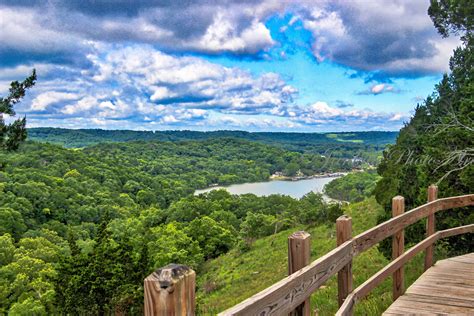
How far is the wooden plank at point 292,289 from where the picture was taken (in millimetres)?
1876

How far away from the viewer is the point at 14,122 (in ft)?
52.3

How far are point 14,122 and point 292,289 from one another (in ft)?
54.0

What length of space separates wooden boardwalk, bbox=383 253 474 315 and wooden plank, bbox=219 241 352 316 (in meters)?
1.32

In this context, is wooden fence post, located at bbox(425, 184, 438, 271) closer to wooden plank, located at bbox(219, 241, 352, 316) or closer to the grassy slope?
the grassy slope

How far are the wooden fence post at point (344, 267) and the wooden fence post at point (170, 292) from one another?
209 cm

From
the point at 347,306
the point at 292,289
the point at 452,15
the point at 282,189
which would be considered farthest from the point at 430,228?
the point at 282,189

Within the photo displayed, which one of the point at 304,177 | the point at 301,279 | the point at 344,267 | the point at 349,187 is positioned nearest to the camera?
the point at 301,279

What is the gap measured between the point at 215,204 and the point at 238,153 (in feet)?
349

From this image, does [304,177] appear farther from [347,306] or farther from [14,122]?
[347,306]

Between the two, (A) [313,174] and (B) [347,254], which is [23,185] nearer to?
(B) [347,254]

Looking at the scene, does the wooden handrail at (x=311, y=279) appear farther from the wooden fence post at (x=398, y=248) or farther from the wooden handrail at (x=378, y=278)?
the wooden fence post at (x=398, y=248)

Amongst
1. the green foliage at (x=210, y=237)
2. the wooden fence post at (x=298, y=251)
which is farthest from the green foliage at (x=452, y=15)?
the green foliage at (x=210, y=237)

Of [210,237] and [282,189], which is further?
[282,189]

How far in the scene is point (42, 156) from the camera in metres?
101
